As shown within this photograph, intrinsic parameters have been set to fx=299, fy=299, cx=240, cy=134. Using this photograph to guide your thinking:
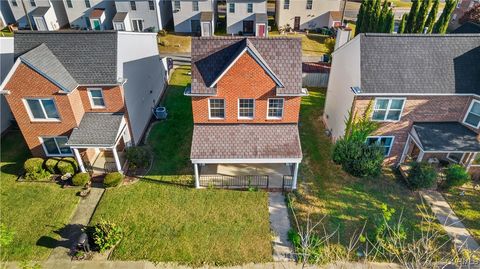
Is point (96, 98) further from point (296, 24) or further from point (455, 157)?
point (296, 24)

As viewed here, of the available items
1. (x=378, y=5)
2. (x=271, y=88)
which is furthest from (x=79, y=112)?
(x=378, y=5)

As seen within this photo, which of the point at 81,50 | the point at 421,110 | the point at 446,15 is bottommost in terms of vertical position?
the point at 421,110

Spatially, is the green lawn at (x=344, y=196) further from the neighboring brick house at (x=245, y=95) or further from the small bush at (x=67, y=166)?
the small bush at (x=67, y=166)

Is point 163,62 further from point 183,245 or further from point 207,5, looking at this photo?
point 183,245

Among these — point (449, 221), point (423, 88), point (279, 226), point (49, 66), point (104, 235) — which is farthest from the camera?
point (423, 88)

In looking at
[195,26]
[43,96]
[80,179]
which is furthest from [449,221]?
[195,26]

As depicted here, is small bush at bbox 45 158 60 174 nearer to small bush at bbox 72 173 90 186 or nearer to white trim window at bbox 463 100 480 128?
small bush at bbox 72 173 90 186

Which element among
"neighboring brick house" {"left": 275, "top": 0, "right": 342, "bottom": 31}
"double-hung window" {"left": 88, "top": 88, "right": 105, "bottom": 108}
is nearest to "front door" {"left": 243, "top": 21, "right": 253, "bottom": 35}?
"neighboring brick house" {"left": 275, "top": 0, "right": 342, "bottom": 31}

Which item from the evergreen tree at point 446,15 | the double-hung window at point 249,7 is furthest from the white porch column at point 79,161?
the evergreen tree at point 446,15
